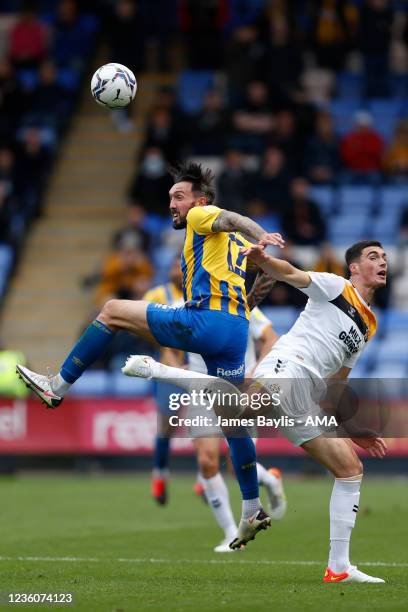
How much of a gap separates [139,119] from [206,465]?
49.0ft

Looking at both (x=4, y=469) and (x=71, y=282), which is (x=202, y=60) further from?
(x=4, y=469)

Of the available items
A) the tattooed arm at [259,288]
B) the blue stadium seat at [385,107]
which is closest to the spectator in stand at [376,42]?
the blue stadium seat at [385,107]

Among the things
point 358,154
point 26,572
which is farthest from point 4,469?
point 26,572

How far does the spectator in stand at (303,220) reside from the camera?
21.4 metres

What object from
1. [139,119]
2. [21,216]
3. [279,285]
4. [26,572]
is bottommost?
[26,572]

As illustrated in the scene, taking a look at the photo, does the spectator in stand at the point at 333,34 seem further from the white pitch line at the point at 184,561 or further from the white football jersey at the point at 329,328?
the white football jersey at the point at 329,328

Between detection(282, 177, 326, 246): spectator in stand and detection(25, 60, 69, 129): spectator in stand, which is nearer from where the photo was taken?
detection(282, 177, 326, 246): spectator in stand

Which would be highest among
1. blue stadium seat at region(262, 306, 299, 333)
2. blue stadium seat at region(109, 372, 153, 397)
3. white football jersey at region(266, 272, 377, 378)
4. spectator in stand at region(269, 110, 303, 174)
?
spectator in stand at region(269, 110, 303, 174)

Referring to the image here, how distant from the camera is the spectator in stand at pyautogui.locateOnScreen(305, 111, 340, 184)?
2267cm

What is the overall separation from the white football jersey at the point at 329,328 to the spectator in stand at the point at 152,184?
13.3m

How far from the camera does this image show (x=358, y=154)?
22.9 metres

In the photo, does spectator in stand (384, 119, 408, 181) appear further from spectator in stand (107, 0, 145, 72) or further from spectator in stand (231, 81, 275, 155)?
spectator in stand (107, 0, 145, 72)

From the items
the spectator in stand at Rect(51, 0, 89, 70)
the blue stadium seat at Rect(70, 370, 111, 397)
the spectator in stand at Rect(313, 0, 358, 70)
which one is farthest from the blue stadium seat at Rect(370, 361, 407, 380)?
the spectator in stand at Rect(51, 0, 89, 70)

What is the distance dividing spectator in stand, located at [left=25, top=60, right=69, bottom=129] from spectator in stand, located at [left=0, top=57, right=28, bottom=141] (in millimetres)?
385
